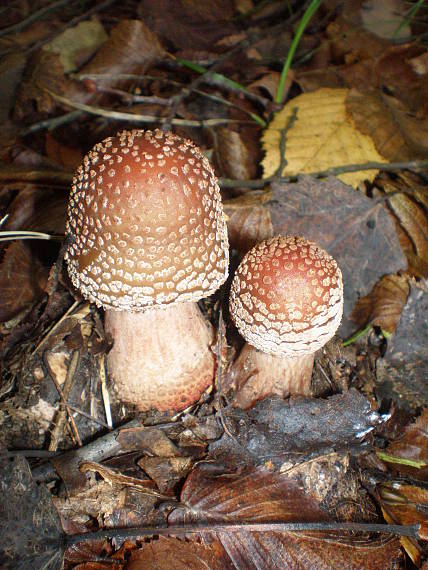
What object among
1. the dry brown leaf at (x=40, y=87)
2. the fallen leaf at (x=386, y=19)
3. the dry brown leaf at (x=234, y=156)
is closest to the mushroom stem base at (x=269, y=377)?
the dry brown leaf at (x=234, y=156)

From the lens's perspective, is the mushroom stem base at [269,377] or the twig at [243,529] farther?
the mushroom stem base at [269,377]

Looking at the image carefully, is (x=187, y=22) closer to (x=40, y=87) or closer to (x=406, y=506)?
(x=40, y=87)

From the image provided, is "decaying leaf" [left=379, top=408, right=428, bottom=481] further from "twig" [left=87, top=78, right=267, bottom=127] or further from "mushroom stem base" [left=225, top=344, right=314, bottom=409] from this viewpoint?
"twig" [left=87, top=78, right=267, bottom=127]

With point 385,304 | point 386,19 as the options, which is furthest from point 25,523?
point 386,19

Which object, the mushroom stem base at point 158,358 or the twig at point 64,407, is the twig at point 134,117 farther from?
the twig at point 64,407

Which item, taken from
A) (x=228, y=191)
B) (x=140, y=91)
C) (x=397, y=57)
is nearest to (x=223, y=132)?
(x=228, y=191)

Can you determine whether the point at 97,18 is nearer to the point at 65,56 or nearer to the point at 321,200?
the point at 65,56
